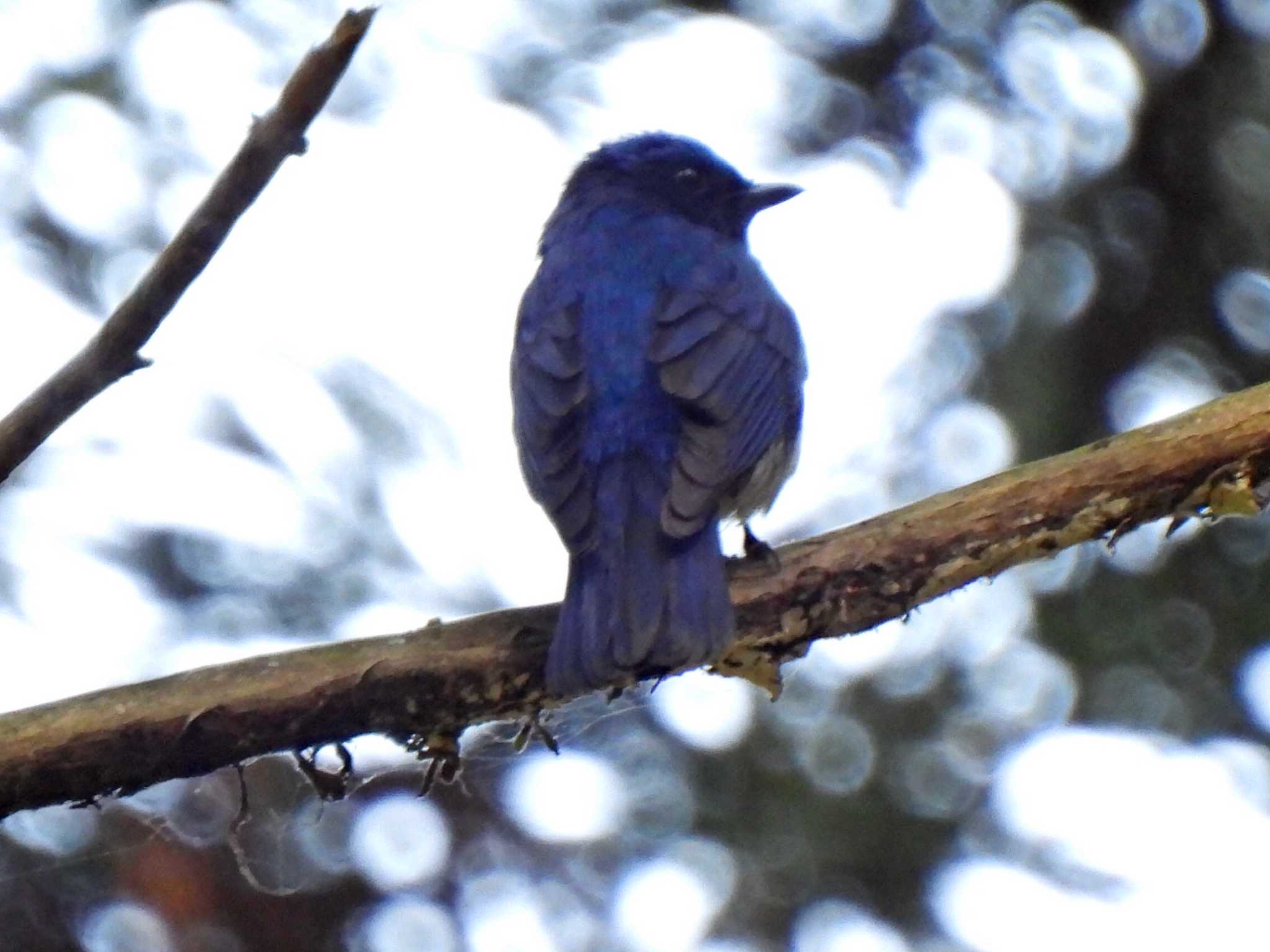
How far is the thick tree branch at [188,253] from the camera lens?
3.14 meters

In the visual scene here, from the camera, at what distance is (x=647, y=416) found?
480 cm

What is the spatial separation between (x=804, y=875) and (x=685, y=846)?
439mm

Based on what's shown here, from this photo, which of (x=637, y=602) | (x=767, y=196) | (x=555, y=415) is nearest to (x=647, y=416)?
(x=555, y=415)

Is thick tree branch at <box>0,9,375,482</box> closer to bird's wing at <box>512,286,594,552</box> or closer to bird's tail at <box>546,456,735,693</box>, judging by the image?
bird's tail at <box>546,456,735,693</box>

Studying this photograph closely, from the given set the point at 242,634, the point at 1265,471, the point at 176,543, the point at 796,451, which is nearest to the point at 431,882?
the point at 242,634

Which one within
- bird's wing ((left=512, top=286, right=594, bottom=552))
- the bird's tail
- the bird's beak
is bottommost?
the bird's tail

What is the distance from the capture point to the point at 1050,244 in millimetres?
6816

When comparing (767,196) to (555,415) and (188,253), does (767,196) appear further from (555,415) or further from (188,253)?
(188,253)

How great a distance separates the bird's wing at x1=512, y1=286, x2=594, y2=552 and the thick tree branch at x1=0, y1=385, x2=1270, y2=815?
0.36m

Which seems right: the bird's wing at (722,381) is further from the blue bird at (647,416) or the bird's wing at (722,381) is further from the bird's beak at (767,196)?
the bird's beak at (767,196)

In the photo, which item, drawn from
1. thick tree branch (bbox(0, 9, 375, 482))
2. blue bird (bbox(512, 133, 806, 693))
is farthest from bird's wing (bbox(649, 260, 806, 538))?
thick tree branch (bbox(0, 9, 375, 482))

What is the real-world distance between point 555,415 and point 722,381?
1.62 feet

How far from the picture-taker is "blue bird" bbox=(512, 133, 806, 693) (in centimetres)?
421

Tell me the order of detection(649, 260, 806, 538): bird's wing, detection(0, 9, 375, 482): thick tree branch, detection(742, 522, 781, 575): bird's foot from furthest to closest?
detection(649, 260, 806, 538): bird's wing < detection(742, 522, 781, 575): bird's foot < detection(0, 9, 375, 482): thick tree branch
